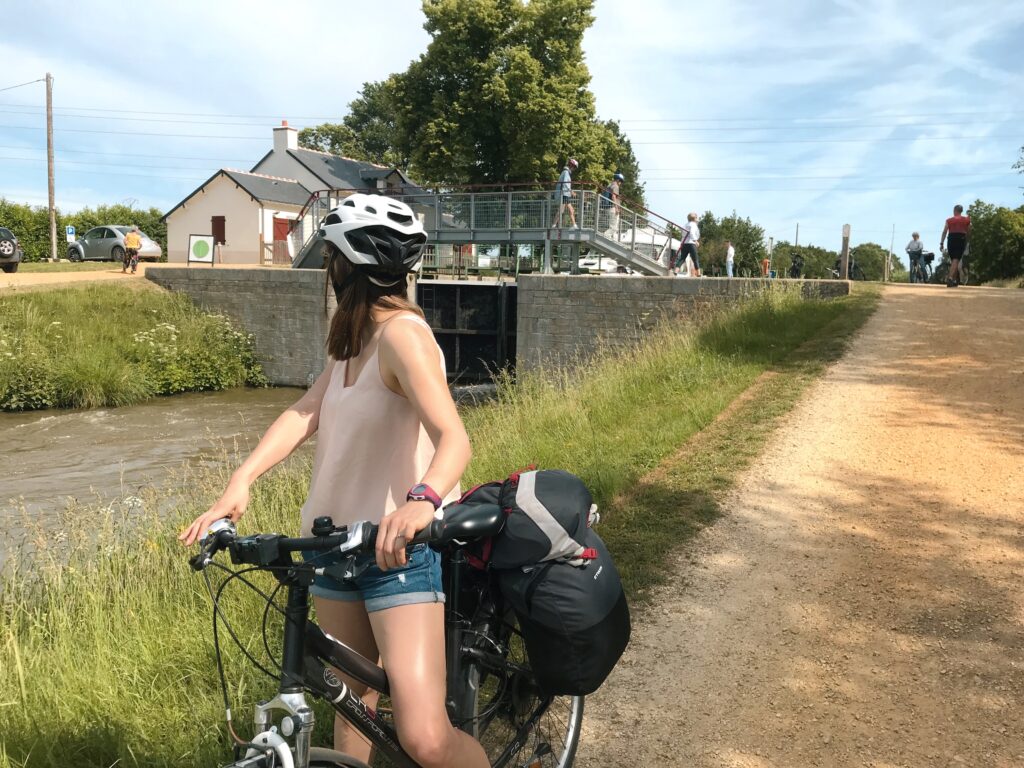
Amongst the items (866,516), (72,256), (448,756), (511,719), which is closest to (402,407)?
(448,756)

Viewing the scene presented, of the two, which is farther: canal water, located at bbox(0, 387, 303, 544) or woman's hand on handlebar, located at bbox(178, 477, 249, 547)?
canal water, located at bbox(0, 387, 303, 544)

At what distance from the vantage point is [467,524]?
71.1 inches

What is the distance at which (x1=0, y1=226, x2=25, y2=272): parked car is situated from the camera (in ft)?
84.5

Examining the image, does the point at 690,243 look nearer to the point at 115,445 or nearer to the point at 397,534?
the point at 115,445

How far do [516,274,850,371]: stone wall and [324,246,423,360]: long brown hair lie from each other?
1330 cm

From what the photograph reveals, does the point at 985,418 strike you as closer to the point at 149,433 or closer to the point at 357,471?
the point at 357,471

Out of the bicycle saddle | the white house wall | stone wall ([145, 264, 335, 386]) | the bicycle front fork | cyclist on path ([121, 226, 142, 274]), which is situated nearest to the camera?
the bicycle front fork

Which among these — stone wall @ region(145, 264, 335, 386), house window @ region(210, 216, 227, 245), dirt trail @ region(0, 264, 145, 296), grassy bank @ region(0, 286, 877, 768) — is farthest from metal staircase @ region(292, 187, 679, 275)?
house window @ region(210, 216, 227, 245)

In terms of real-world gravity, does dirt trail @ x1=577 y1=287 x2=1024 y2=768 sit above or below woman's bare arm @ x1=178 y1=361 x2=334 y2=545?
below

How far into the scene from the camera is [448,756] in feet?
6.35

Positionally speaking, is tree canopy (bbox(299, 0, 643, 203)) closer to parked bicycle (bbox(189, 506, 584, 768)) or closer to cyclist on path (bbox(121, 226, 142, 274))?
cyclist on path (bbox(121, 226, 142, 274))

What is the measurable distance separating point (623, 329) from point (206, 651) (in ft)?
48.2

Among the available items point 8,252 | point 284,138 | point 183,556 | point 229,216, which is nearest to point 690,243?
point 183,556

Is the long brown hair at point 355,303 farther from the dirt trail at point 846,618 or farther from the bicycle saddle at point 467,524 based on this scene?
the dirt trail at point 846,618
